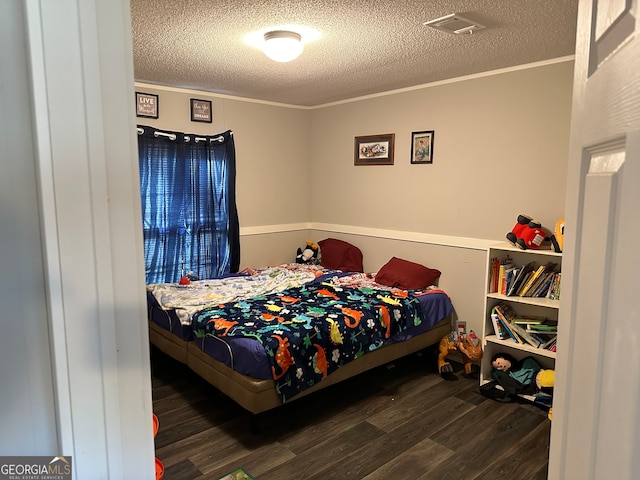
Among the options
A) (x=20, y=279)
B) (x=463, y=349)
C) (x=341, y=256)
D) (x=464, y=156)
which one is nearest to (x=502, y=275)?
(x=463, y=349)

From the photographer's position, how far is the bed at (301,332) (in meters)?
2.61

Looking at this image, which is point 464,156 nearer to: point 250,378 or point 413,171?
point 413,171

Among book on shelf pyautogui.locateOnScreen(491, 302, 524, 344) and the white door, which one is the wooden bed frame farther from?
the white door

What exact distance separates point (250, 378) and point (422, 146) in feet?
8.59

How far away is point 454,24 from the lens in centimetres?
238

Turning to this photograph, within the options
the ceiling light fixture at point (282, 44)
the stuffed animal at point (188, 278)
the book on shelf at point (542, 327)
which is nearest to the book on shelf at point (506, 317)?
the book on shelf at point (542, 327)

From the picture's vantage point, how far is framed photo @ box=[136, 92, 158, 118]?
12.5ft

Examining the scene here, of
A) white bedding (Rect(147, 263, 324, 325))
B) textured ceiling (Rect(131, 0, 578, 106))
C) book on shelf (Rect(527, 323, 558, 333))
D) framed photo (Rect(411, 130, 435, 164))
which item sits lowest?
book on shelf (Rect(527, 323, 558, 333))

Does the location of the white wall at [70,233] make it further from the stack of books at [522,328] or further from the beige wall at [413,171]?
the beige wall at [413,171]

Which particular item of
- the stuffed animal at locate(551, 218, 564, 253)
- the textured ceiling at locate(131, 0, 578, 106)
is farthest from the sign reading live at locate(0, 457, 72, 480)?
the stuffed animal at locate(551, 218, 564, 253)

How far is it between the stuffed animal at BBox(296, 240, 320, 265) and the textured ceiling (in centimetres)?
181

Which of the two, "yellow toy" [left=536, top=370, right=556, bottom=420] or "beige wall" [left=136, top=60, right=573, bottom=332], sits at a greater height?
"beige wall" [left=136, top=60, right=573, bottom=332]

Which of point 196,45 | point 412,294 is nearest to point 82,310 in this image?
point 196,45

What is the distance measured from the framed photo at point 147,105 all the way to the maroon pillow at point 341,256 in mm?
2204
